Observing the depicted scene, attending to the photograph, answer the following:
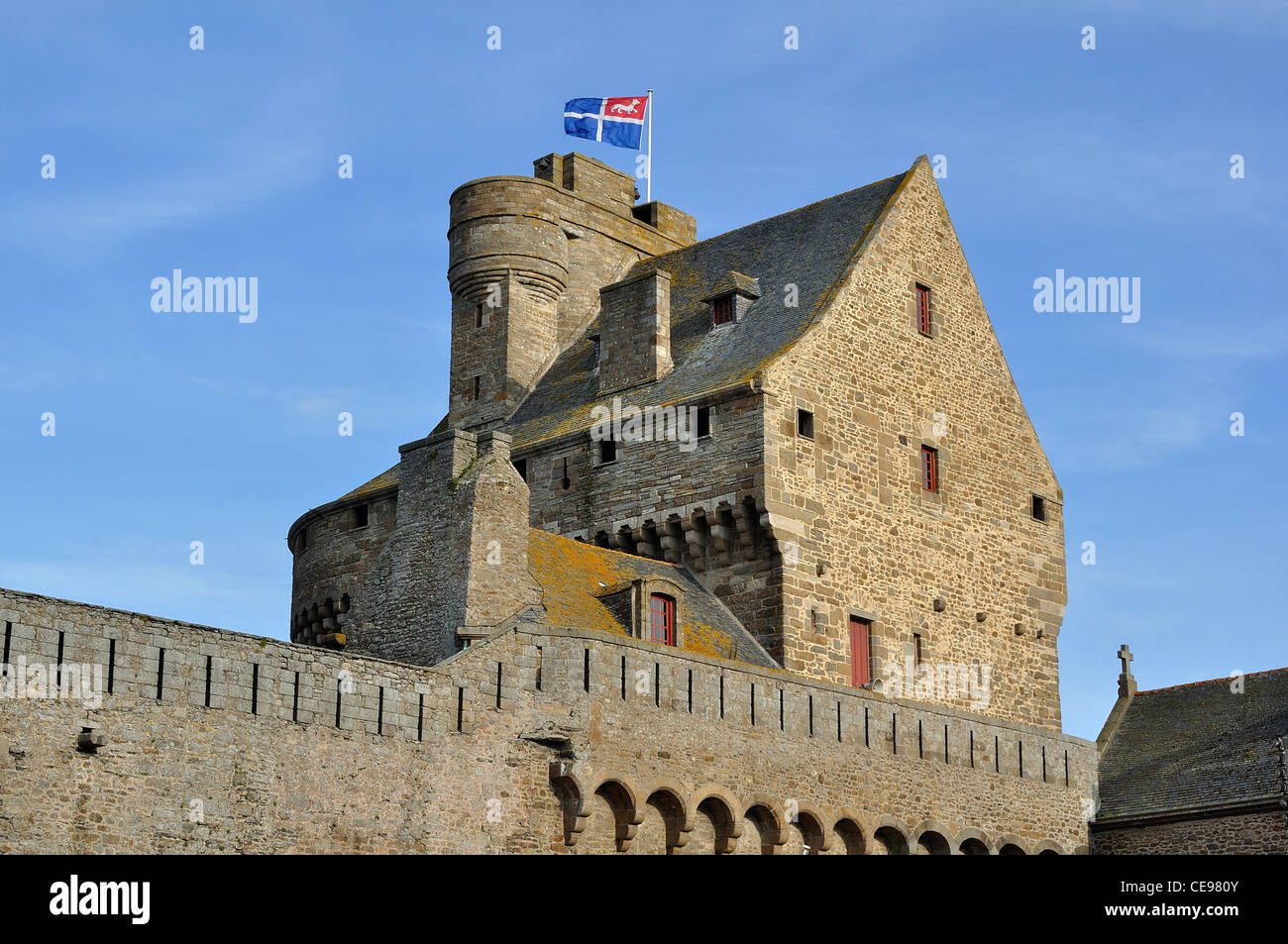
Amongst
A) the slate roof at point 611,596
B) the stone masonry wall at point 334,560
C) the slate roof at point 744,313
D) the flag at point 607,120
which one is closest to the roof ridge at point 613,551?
the slate roof at point 611,596

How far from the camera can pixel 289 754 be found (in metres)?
24.9

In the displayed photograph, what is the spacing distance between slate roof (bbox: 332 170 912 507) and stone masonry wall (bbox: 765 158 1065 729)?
674 millimetres

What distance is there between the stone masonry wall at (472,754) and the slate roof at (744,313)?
7423 millimetres

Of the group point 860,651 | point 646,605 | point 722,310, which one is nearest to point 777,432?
point 860,651

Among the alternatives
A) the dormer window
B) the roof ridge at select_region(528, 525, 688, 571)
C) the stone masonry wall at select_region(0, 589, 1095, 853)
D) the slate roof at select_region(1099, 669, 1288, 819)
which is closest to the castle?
the stone masonry wall at select_region(0, 589, 1095, 853)

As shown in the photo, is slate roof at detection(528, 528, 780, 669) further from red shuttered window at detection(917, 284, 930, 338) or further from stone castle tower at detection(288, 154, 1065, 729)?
red shuttered window at detection(917, 284, 930, 338)

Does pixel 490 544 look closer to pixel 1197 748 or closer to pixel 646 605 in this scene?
pixel 646 605

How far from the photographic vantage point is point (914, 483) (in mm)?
38188

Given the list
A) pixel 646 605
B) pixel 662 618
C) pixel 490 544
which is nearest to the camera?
pixel 490 544

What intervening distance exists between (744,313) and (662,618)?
8.15m

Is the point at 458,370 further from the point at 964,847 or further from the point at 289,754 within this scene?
the point at 289,754
